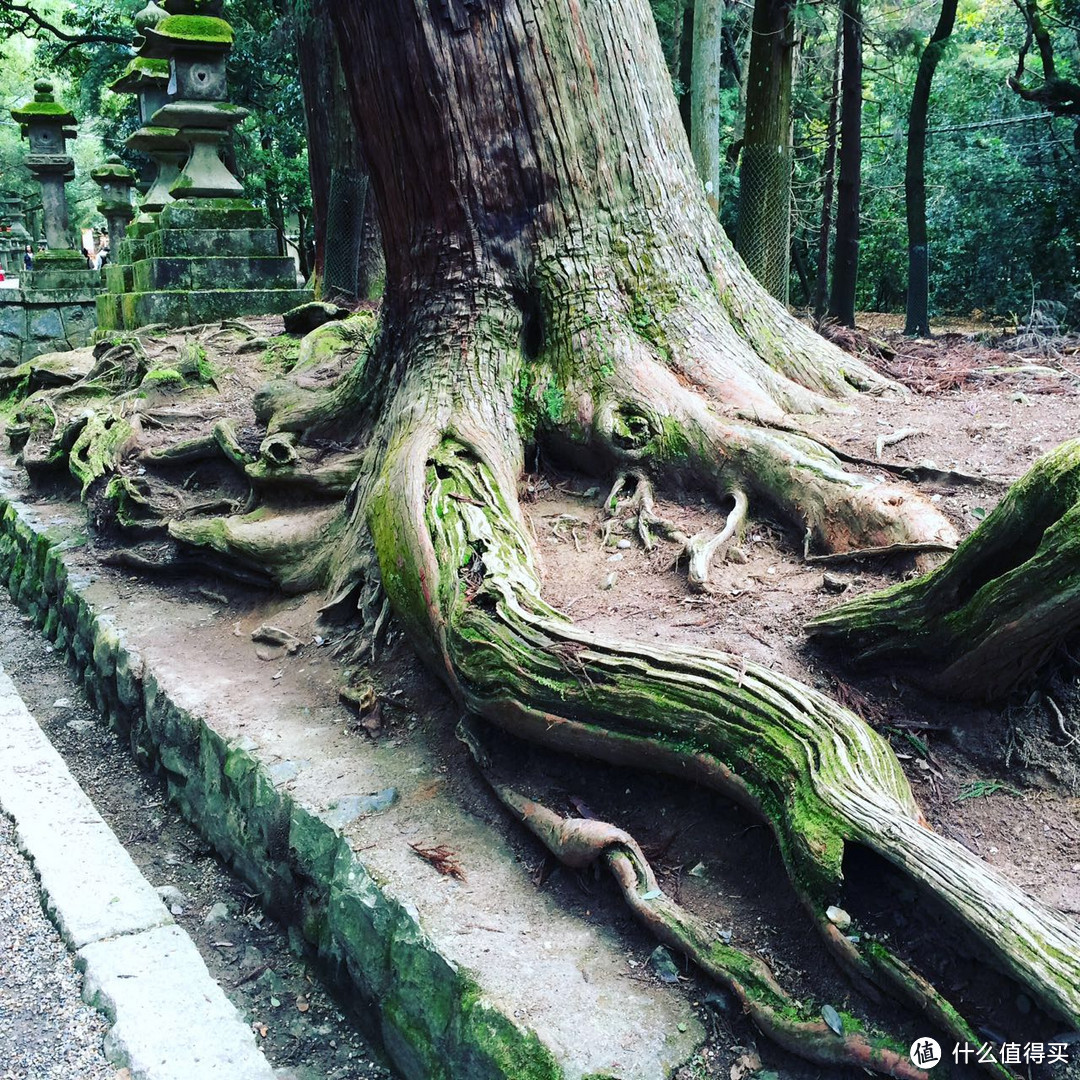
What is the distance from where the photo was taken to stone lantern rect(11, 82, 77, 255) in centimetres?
1580

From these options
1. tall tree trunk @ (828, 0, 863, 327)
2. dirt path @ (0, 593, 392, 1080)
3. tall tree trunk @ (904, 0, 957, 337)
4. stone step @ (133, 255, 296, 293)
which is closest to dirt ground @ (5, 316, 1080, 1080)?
dirt path @ (0, 593, 392, 1080)

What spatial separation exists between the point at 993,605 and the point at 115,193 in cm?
1887

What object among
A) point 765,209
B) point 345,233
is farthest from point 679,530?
point 345,233

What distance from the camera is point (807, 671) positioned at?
9.93ft

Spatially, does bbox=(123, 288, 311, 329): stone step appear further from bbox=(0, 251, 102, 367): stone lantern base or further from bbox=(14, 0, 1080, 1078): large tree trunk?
bbox=(14, 0, 1080, 1078): large tree trunk

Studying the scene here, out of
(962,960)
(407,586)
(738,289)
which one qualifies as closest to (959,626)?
(962,960)

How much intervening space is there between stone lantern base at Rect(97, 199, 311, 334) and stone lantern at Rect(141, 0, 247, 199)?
10.8 inches

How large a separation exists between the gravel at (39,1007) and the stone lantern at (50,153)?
49.2 ft

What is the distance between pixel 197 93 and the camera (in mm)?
10812

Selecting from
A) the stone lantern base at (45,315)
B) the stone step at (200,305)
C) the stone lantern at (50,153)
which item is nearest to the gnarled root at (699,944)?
the stone step at (200,305)

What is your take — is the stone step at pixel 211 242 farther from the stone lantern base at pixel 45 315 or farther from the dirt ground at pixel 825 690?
the dirt ground at pixel 825 690

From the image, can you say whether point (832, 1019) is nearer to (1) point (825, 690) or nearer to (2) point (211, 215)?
(1) point (825, 690)

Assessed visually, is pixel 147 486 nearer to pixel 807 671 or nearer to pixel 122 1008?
pixel 122 1008

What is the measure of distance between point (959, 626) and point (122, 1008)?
2.48 metres
